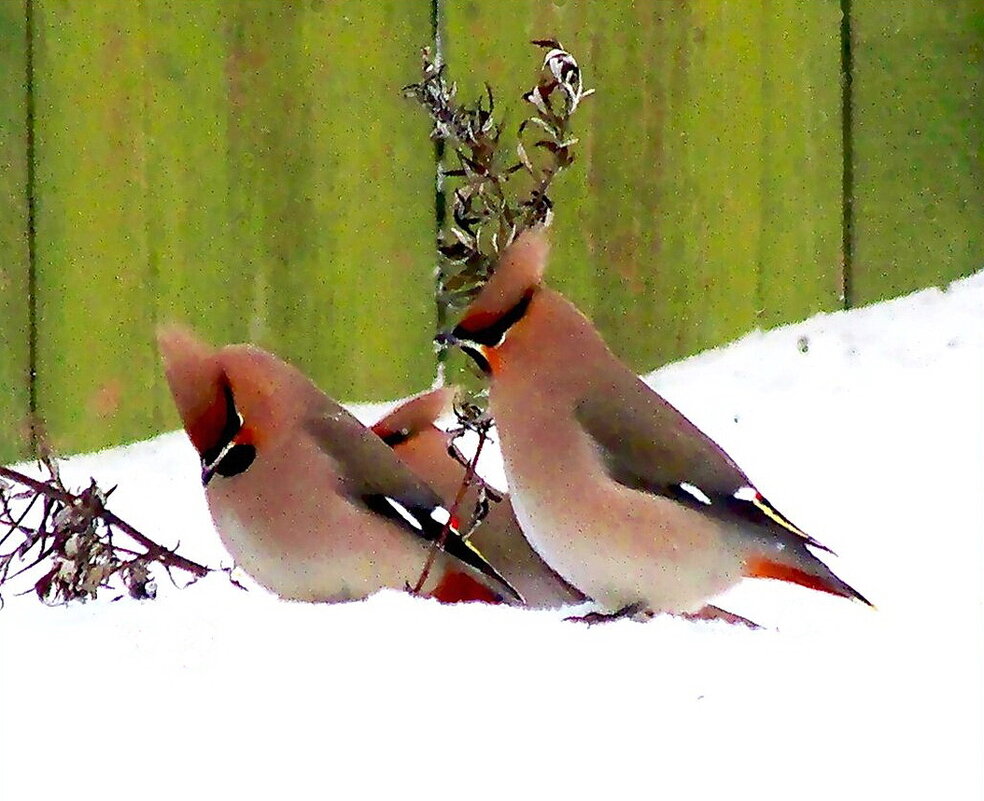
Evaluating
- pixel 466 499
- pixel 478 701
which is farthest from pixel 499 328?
pixel 478 701

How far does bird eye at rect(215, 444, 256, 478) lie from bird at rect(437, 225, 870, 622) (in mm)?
264

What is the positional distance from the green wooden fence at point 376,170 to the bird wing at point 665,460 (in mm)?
957

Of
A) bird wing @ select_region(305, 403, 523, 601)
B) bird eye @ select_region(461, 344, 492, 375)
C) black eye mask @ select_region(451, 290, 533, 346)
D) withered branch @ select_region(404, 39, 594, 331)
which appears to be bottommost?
bird wing @ select_region(305, 403, 523, 601)

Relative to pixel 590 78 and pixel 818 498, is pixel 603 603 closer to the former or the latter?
pixel 818 498

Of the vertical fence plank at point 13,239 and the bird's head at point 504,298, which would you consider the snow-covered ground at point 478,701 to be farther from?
the vertical fence plank at point 13,239

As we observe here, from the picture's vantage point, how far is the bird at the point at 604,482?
1518 mm

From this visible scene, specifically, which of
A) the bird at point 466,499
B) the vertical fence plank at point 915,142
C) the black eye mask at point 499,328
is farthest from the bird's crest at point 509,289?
the vertical fence plank at point 915,142

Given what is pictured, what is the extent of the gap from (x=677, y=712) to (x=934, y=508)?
0.97m

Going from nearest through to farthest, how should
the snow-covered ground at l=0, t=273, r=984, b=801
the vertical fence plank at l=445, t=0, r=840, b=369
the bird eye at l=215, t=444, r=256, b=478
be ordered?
the snow-covered ground at l=0, t=273, r=984, b=801 < the bird eye at l=215, t=444, r=256, b=478 < the vertical fence plank at l=445, t=0, r=840, b=369

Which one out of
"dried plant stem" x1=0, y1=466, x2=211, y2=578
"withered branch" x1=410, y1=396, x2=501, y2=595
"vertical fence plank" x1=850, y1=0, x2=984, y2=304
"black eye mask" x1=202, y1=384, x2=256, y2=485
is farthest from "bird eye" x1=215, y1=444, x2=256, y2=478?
"vertical fence plank" x1=850, y1=0, x2=984, y2=304

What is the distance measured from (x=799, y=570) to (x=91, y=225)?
1.43 meters

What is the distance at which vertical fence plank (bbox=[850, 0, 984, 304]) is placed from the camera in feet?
8.75

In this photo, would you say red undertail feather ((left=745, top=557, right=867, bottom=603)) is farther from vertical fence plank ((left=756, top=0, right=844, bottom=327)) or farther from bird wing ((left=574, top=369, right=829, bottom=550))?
vertical fence plank ((left=756, top=0, right=844, bottom=327))

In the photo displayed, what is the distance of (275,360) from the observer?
1.67 m
